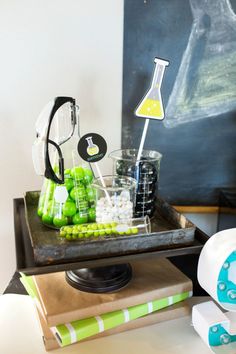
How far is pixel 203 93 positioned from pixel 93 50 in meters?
0.35

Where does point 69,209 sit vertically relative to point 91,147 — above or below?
below

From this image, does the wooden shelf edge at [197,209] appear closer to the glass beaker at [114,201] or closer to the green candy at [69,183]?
the glass beaker at [114,201]

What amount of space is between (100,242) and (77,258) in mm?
55

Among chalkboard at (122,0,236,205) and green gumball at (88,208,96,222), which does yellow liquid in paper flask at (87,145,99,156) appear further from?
chalkboard at (122,0,236,205)

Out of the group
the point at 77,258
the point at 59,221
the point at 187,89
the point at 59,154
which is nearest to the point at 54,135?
the point at 59,154

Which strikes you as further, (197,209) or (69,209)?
(197,209)

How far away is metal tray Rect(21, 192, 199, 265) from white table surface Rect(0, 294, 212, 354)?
0.19 meters

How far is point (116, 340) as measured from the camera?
2.43ft

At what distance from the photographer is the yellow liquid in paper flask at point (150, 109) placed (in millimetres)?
841

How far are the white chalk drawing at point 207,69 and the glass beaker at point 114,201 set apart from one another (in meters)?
0.35

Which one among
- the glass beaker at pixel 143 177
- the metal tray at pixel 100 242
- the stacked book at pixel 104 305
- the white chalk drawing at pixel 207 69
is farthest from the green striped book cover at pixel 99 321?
the white chalk drawing at pixel 207 69

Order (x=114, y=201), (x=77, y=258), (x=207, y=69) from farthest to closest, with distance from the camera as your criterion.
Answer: (x=207, y=69) < (x=114, y=201) < (x=77, y=258)

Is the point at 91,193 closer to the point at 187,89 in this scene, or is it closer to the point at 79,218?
the point at 79,218

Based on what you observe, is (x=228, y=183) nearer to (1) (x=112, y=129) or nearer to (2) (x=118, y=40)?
(1) (x=112, y=129)
